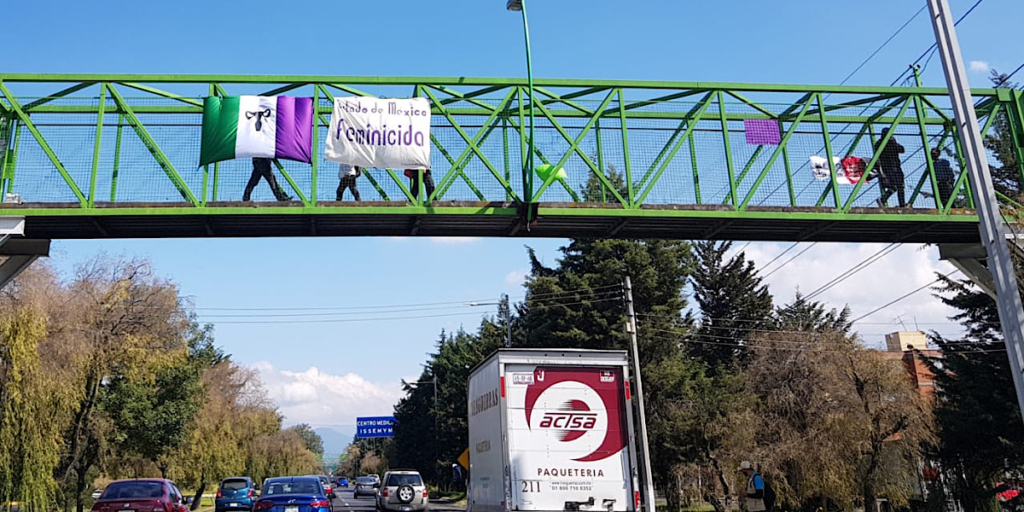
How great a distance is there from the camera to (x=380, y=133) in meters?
15.4

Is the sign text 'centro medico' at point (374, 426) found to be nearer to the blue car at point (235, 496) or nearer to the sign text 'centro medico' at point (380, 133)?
the blue car at point (235, 496)

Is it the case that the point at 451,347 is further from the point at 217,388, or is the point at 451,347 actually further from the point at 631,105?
the point at 631,105

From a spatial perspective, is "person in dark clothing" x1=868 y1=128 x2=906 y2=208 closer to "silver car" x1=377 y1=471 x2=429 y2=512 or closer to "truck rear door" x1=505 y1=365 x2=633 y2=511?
"truck rear door" x1=505 y1=365 x2=633 y2=511

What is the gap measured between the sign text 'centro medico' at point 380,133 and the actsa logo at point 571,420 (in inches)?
202

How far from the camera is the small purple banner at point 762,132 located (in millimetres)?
16547

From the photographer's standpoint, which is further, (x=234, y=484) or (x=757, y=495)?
(x=234, y=484)

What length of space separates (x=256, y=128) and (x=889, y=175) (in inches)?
500

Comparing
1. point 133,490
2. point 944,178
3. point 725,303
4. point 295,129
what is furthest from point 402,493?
point 725,303

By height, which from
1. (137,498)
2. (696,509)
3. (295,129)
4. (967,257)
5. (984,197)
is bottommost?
(696,509)

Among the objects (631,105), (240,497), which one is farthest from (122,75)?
(240,497)

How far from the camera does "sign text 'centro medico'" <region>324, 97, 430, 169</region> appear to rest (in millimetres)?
15250

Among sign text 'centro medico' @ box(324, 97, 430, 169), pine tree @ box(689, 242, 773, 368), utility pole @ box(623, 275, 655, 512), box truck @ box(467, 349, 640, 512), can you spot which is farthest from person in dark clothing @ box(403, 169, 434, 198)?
pine tree @ box(689, 242, 773, 368)

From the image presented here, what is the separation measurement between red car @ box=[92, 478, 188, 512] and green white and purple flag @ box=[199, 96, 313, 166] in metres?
7.31

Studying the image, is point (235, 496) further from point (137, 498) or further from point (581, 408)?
point (581, 408)
